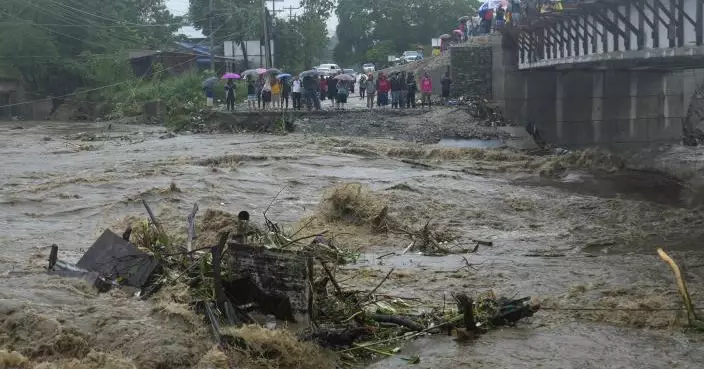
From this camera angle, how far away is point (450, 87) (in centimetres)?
4219

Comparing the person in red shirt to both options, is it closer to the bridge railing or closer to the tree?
the bridge railing

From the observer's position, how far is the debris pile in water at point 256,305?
7.94m

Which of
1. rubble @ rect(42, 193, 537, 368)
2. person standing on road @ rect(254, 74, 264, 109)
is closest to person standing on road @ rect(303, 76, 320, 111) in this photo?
person standing on road @ rect(254, 74, 264, 109)

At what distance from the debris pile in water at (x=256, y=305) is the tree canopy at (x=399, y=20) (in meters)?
78.9

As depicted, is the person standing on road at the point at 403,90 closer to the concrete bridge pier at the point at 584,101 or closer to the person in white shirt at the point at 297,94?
the concrete bridge pier at the point at 584,101

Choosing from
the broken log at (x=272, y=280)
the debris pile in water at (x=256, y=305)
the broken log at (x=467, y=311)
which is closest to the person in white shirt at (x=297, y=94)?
the debris pile in water at (x=256, y=305)

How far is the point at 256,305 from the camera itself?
8617 mm

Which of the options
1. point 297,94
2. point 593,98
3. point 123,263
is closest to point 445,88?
point 593,98

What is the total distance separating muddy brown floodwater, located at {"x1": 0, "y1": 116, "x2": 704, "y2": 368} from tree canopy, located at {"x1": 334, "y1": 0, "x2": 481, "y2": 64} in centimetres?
5962

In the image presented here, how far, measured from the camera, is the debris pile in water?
26.1 feet

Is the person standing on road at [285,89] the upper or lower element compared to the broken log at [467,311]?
upper

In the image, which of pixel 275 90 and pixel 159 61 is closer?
pixel 275 90

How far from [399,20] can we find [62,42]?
132 feet

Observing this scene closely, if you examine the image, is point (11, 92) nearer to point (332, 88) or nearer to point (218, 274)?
point (332, 88)
